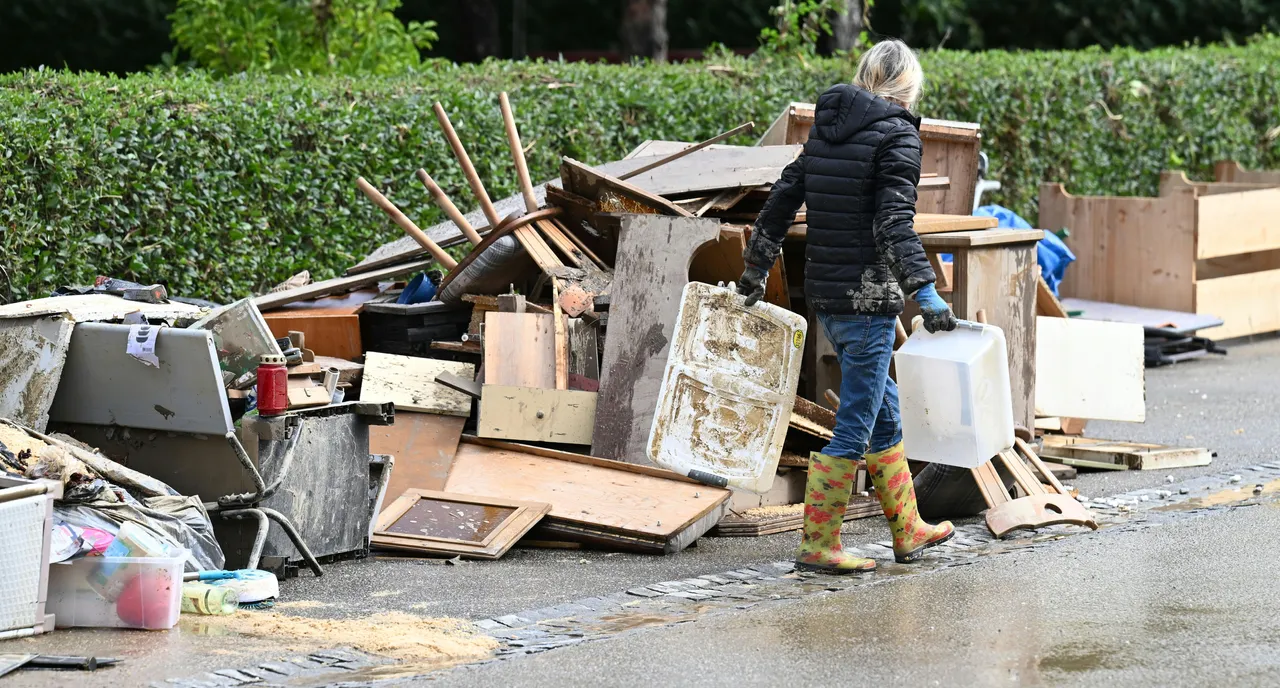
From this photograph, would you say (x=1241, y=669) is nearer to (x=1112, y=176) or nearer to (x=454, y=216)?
(x=454, y=216)

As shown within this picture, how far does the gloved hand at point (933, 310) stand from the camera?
5746 millimetres

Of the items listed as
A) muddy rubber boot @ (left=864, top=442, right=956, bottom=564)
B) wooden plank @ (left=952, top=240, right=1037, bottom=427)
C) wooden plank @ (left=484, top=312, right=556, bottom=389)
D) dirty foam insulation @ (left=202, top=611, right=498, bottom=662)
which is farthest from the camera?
wooden plank @ (left=952, top=240, right=1037, bottom=427)

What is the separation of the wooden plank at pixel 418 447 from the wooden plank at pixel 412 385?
0.05 metres

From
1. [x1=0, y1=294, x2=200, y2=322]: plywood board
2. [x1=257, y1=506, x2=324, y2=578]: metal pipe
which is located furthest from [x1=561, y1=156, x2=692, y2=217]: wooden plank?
[x1=257, y1=506, x2=324, y2=578]: metal pipe

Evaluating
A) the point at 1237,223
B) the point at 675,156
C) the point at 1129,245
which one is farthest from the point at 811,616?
the point at 1237,223

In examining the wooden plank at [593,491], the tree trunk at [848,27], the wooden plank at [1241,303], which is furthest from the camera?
the tree trunk at [848,27]

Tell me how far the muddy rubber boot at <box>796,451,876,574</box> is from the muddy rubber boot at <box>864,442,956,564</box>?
0.14 m

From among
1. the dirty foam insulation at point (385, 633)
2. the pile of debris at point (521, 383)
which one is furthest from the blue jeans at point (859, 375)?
the dirty foam insulation at point (385, 633)

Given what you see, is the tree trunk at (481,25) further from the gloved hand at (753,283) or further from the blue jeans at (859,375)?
the blue jeans at (859,375)

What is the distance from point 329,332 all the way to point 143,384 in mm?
Answer: 1881

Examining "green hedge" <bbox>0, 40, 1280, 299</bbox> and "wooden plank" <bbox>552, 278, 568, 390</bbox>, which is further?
"green hedge" <bbox>0, 40, 1280, 299</bbox>

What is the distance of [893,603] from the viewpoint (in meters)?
5.46

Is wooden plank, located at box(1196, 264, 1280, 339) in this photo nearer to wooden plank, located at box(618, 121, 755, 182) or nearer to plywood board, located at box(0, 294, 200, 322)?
wooden plank, located at box(618, 121, 755, 182)

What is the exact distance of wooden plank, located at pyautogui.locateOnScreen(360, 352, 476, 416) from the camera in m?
6.87
